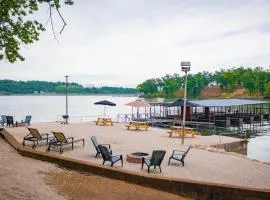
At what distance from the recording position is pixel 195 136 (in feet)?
65.9

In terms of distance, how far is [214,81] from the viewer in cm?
12438

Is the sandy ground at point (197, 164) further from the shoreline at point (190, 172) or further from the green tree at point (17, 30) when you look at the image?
the green tree at point (17, 30)

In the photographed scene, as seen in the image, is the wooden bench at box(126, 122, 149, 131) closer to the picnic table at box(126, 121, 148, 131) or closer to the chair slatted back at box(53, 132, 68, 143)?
the picnic table at box(126, 121, 148, 131)

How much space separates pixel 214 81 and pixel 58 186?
4739 inches

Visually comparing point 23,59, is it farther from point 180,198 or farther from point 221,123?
point 221,123

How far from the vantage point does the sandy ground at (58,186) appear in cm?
748

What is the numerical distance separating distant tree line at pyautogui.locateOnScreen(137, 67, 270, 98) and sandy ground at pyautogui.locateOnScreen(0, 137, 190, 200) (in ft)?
312

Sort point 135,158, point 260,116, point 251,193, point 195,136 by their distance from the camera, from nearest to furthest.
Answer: point 251,193 → point 135,158 → point 195,136 → point 260,116

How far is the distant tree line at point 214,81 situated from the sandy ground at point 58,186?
312ft

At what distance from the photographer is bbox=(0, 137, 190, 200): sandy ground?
24.5 ft

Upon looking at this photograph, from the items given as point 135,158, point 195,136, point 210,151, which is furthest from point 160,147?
point 195,136

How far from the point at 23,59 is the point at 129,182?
4365 mm

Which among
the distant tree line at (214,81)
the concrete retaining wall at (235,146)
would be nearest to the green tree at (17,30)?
the concrete retaining wall at (235,146)

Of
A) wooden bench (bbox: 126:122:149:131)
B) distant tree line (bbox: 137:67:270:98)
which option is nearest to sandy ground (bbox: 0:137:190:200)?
wooden bench (bbox: 126:122:149:131)
